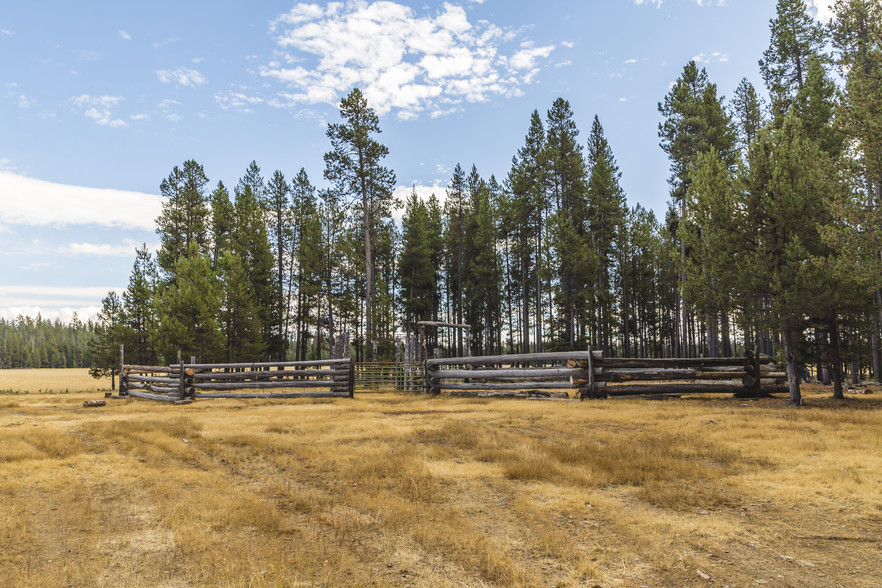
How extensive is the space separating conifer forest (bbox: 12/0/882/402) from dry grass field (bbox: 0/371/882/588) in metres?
5.58

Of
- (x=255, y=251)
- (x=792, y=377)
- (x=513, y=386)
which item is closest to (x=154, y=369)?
→ (x=513, y=386)

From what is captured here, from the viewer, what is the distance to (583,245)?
31.8 meters

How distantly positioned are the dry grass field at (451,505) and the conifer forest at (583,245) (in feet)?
18.3

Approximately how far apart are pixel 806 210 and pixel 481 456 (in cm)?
1177

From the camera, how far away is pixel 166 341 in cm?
3039

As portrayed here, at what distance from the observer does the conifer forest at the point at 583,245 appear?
12.9 m

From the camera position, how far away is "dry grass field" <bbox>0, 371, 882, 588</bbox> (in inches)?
139

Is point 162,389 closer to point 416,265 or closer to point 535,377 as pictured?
point 535,377

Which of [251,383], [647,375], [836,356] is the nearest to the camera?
[836,356]

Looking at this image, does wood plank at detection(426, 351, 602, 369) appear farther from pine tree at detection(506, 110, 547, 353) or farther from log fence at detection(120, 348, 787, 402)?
pine tree at detection(506, 110, 547, 353)

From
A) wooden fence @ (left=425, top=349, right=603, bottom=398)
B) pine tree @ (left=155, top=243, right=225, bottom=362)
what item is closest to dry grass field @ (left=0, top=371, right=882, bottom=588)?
wooden fence @ (left=425, top=349, right=603, bottom=398)

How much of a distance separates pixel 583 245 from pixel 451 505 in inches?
1134

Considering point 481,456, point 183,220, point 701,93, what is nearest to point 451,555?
point 481,456

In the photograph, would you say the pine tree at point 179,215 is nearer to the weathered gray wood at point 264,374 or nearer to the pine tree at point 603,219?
the weathered gray wood at point 264,374
